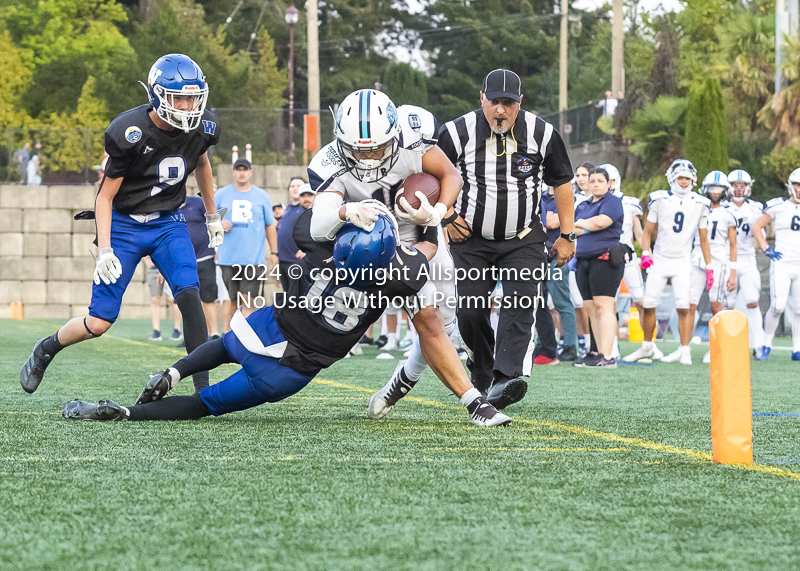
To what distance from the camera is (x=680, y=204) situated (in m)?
10.1

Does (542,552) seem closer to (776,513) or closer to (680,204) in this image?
(776,513)

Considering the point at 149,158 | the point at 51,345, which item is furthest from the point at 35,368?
the point at 149,158

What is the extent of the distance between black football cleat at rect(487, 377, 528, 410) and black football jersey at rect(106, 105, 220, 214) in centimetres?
192

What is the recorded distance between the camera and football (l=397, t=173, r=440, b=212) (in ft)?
15.0

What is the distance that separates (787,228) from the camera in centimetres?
Answer: 1097

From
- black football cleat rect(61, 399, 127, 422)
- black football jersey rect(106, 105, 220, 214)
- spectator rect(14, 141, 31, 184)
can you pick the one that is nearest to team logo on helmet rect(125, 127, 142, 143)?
black football jersey rect(106, 105, 220, 214)

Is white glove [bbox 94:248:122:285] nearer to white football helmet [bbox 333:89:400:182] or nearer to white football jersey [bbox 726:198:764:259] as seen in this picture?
white football helmet [bbox 333:89:400:182]

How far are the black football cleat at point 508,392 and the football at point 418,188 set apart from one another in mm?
1051

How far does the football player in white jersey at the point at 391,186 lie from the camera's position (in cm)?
444

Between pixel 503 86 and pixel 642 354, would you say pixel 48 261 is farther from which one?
pixel 503 86

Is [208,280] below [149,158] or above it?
below

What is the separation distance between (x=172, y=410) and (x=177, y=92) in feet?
5.17

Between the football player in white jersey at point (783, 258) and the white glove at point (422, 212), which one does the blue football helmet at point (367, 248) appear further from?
the football player in white jersey at point (783, 258)

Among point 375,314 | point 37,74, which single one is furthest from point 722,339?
point 37,74
